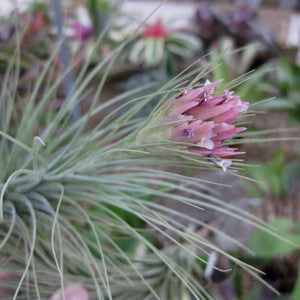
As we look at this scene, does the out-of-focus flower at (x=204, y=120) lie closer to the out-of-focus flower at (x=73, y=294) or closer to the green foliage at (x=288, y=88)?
the out-of-focus flower at (x=73, y=294)

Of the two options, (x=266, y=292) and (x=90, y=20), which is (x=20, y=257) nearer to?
(x=266, y=292)

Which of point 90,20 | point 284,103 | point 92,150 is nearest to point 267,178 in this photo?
point 284,103

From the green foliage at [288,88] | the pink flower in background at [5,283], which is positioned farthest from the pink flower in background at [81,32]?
the pink flower in background at [5,283]

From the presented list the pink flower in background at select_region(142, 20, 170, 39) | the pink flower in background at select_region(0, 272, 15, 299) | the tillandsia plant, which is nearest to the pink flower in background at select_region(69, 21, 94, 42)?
the pink flower in background at select_region(142, 20, 170, 39)

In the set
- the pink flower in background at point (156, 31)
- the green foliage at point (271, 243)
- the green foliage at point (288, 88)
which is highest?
the pink flower in background at point (156, 31)

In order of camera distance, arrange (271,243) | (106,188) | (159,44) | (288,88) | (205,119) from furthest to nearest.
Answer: (159,44) → (288,88) → (271,243) → (106,188) → (205,119)

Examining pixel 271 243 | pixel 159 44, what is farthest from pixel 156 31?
pixel 271 243

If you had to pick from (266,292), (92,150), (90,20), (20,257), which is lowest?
(266,292)

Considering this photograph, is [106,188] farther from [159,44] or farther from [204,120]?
[159,44]
